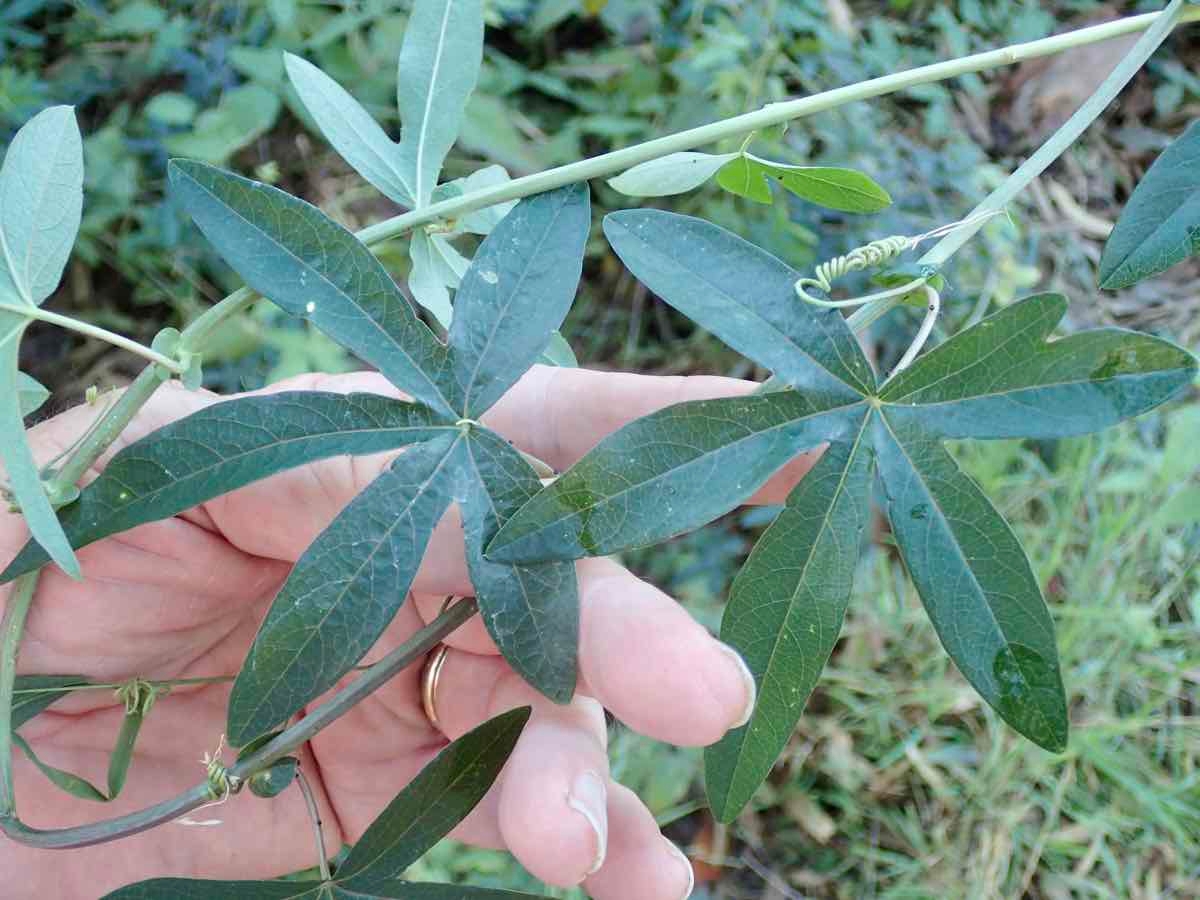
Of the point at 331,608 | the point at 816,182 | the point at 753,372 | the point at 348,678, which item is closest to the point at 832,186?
the point at 816,182

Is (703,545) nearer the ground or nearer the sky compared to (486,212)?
nearer the ground

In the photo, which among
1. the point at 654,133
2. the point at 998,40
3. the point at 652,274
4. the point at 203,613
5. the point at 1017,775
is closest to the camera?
the point at 652,274

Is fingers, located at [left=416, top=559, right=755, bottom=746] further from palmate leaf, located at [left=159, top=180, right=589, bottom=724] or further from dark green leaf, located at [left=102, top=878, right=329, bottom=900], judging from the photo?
dark green leaf, located at [left=102, top=878, right=329, bottom=900]

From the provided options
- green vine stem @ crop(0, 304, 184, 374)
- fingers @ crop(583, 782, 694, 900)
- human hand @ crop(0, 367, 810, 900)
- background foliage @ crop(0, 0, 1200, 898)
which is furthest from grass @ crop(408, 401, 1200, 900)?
green vine stem @ crop(0, 304, 184, 374)

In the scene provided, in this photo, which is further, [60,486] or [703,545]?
[703,545]

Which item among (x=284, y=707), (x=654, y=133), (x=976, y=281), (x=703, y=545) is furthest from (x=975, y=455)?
(x=284, y=707)

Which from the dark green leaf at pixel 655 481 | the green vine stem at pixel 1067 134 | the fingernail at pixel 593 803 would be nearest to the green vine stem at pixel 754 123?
the green vine stem at pixel 1067 134

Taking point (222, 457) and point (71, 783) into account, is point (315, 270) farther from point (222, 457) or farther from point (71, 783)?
point (71, 783)

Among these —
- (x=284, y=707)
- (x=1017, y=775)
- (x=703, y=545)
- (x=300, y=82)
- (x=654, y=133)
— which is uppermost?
(x=300, y=82)

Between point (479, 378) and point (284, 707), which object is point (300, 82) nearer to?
point (479, 378)
